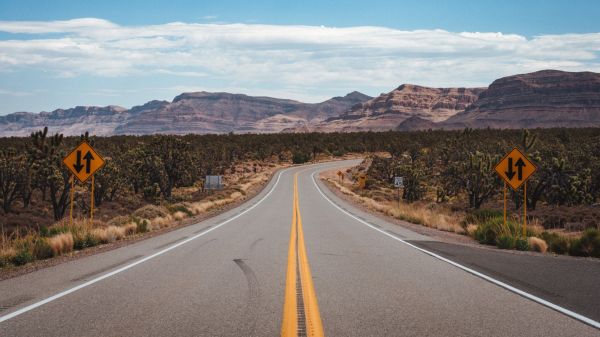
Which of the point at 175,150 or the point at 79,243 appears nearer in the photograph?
the point at 79,243

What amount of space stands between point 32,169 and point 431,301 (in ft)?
127

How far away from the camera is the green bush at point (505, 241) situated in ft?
49.0

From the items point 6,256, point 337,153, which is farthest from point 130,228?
point 337,153

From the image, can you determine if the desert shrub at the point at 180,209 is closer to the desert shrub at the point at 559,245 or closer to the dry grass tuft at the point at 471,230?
the dry grass tuft at the point at 471,230

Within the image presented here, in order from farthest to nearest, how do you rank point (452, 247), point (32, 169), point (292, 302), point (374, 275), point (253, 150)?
point (253, 150) < point (32, 169) < point (452, 247) < point (374, 275) < point (292, 302)

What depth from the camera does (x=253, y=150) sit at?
107m

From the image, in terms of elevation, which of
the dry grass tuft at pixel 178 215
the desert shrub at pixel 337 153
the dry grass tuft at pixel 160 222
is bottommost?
the dry grass tuft at pixel 178 215

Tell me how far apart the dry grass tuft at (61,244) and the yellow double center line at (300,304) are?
599 centimetres

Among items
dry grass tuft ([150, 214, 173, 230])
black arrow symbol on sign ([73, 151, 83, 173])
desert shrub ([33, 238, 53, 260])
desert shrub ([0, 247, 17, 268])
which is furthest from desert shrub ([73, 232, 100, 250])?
dry grass tuft ([150, 214, 173, 230])

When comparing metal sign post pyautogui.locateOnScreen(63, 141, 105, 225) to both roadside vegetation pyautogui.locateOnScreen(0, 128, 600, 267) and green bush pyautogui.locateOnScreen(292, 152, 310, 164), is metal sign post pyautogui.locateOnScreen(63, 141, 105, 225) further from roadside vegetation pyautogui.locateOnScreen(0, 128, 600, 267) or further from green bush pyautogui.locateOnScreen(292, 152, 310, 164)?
green bush pyautogui.locateOnScreen(292, 152, 310, 164)

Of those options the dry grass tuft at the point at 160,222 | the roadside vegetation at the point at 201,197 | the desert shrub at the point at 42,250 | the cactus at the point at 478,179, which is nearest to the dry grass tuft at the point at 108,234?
the roadside vegetation at the point at 201,197

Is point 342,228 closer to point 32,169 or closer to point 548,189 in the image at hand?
point 548,189

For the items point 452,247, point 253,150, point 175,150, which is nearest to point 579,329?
point 452,247

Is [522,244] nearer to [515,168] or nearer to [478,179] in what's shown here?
[515,168]
